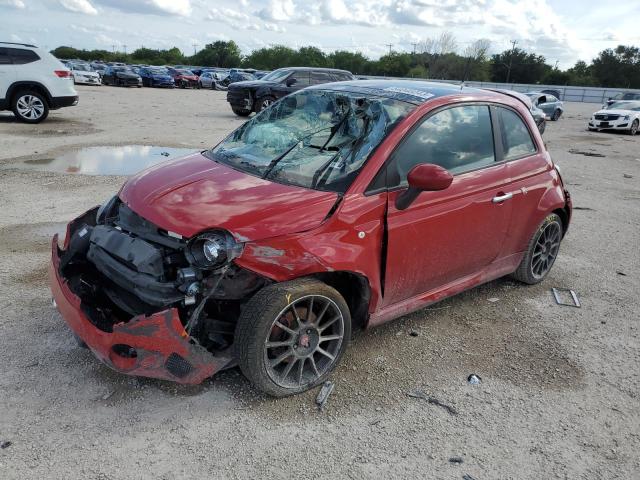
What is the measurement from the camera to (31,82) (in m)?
13.4

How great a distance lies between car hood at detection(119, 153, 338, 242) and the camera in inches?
116

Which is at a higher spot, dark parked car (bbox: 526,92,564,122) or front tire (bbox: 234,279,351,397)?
dark parked car (bbox: 526,92,564,122)

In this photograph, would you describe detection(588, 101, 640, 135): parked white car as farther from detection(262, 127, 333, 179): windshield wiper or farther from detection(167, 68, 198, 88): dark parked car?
detection(167, 68, 198, 88): dark parked car

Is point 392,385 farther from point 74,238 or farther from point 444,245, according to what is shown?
point 74,238

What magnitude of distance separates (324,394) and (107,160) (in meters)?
7.98

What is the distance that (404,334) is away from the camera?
13.0 feet

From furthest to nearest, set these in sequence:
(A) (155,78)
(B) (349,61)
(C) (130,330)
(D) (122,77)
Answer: (B) (349,61) → (A) (155,78) → (D) (122,77) → (C) (130,330)

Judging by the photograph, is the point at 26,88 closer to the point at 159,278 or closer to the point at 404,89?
the point at 404,89

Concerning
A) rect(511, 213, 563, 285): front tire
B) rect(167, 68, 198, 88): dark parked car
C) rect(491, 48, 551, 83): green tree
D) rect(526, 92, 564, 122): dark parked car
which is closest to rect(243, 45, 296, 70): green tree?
rect(491, 48, 551, 83): green tree

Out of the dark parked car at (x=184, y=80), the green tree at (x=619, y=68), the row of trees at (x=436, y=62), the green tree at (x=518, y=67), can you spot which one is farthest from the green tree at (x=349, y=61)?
the dark parked car at (x=184, y=80)

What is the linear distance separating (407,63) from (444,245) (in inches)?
3550

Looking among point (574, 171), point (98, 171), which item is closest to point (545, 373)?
point (98, 171)

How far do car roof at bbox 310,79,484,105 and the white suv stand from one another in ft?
38.8

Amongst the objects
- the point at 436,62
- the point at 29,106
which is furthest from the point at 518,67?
the point at 29,106
